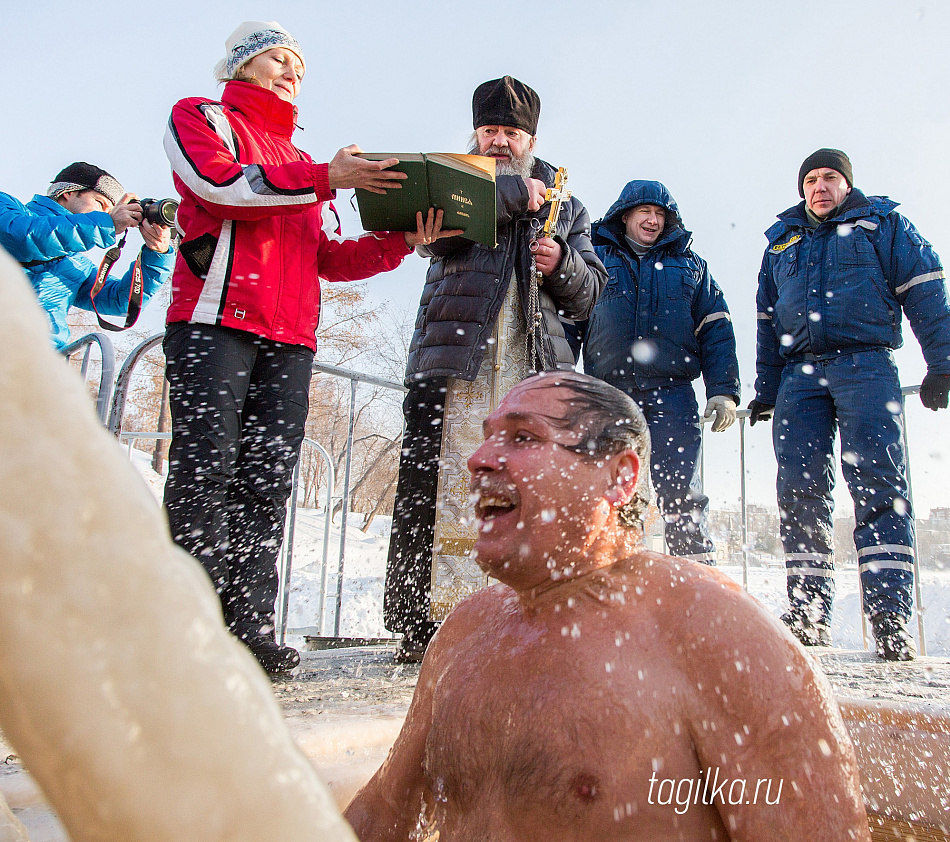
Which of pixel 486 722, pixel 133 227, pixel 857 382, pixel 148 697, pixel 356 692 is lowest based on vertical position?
pixel 356 692

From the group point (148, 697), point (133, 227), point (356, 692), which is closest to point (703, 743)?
point (148, 697)

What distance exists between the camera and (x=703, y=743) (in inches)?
47.3

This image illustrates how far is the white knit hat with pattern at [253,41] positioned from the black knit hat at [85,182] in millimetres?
943

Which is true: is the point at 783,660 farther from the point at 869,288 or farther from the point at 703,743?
the point at 869,288

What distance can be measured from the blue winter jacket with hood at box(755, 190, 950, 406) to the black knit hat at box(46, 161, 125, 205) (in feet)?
13.0

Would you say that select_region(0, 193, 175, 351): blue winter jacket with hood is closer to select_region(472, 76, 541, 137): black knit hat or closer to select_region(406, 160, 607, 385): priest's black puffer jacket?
select_region(406, 160, 607, 385): priest's black puffer jacket

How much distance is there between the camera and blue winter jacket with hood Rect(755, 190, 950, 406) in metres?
4.29

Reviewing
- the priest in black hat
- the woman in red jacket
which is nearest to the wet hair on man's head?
the woman in red jacket

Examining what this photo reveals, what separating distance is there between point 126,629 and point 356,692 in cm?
276

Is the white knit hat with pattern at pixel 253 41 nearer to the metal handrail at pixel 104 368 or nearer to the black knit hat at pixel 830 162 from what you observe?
the metal handrail at pixel 104 368

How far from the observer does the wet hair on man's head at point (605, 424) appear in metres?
1.59

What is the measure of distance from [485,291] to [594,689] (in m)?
2.50

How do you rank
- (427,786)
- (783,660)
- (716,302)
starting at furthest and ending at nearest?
(716,302), (427,786), (783,660)

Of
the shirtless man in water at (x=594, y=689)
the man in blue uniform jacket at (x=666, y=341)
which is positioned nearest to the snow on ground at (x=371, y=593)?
the man in blue uniform jacket at (x=666, y=341)
